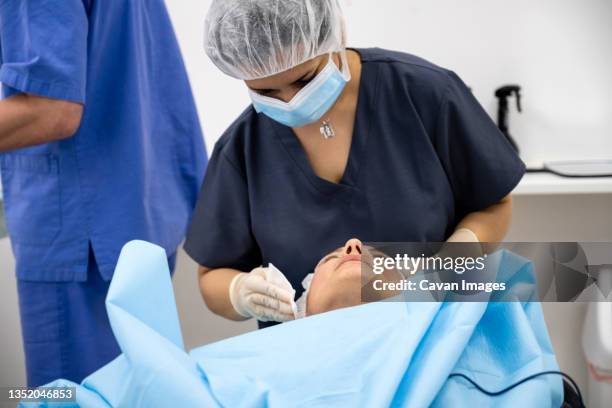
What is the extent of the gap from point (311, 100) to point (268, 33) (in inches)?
6.2

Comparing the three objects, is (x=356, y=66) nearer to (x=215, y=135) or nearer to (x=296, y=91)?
(x=296, y=91)

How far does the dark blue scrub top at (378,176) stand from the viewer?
1249 mm

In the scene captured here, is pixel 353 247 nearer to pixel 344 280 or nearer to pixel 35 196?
pixel 344 280

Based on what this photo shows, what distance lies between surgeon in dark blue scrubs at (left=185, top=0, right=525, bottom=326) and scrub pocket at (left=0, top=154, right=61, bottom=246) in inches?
12.2

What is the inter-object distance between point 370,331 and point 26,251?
813mm

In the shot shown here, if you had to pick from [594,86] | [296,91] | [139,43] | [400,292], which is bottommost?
[400,292]

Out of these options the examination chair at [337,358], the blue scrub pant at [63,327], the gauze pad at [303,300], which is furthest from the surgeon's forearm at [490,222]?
the blue scrub pant at [63,327]

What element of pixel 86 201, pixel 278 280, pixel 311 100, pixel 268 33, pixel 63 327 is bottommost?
pixel 63 327

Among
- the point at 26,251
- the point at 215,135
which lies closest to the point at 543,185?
the point at 215,135

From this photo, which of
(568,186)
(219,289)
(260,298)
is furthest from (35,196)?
(568,186)

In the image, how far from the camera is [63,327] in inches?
52.5

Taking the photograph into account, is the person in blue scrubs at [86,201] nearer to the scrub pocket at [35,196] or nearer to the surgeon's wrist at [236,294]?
the scrub pocket at [35,196]

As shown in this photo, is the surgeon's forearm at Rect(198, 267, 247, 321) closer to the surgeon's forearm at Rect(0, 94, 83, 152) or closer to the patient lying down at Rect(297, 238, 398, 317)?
the patient lying down at Rect(297, 238, 398, 317)

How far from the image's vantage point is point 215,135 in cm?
223
